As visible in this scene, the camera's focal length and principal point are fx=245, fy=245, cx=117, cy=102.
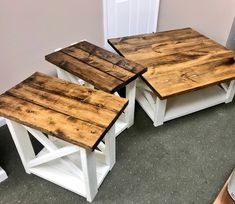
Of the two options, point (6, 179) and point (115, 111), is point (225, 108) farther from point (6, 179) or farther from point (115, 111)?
point (6, 179)

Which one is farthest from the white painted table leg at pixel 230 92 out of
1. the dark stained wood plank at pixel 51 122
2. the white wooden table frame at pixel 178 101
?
the dark stained wood plank at pixel 51 122

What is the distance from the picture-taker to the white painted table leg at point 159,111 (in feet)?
4.91

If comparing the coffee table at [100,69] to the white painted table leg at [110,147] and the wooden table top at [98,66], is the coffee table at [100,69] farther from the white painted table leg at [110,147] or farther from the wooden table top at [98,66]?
the white painted table leg at [110,147]

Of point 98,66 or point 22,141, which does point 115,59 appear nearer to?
point 98,66

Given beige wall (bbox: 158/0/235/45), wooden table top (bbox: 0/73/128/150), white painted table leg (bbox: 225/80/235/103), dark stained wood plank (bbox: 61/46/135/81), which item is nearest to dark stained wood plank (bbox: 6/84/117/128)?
wooden table top (bbox: 0/73/128/150)

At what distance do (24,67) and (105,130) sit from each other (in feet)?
3.05

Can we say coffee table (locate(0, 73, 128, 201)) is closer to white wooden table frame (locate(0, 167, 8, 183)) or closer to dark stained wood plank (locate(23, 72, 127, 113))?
dark stained wood plank (locate(23, 72, 127, 113))

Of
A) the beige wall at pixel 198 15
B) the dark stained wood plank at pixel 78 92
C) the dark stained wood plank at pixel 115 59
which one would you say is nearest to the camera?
the dark stained wood plank at pixel 78 92

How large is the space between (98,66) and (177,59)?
1.92 ft

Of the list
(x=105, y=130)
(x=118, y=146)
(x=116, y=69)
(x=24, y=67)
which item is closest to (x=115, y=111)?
(x=105, y=130)

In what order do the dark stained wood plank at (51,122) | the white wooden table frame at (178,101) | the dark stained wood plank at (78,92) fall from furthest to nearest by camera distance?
the white wooden table frame at (178,101) → the dark stained wood plank at (78,92) → the dark stained wood plank at (51,122)

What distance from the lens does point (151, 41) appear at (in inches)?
73.0

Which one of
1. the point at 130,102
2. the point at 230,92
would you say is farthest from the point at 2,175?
the point at 230,92

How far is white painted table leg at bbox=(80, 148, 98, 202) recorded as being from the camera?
39.9 inches
